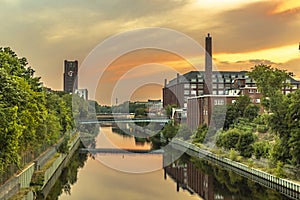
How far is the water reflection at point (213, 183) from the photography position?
33.9 m

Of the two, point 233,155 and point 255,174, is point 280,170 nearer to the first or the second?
point 255,174

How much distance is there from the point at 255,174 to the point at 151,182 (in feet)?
29.9

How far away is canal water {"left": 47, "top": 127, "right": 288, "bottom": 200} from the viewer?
34406mm

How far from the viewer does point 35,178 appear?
107 ft

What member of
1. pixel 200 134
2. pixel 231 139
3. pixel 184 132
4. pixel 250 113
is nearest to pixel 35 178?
pixel 231 139

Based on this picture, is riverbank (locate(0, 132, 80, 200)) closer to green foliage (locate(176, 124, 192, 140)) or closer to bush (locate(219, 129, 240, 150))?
bush (locate(219, 129, 240, 150))

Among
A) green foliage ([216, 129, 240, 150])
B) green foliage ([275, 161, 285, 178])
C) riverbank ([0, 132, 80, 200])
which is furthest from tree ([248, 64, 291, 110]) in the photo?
riverbank ([0, 132, 80, 200])

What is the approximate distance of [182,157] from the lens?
58344mm

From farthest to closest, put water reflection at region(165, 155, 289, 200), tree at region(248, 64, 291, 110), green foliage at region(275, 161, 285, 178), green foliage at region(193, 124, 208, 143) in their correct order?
green foliage at region(193, 124, 208, 143), tree at region(248, 64, 291, 110), green foliage at region(275, 161, 285, 178), water reflection at region(165, 155, 289, 200)

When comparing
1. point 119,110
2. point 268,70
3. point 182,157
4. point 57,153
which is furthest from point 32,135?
point 119,110

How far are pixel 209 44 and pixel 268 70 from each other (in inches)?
1320

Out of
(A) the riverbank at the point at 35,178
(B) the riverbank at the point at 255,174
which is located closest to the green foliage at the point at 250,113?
(B) the riverbank at the point at 255,174

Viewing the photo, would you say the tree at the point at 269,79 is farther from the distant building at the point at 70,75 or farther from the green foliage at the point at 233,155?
the distant building at the point at 70,75

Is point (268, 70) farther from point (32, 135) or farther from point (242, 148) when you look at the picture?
point (32, 135)
